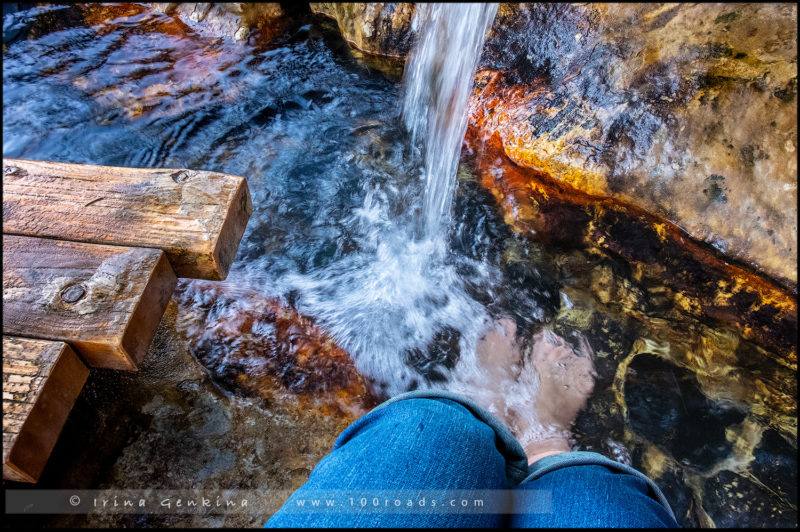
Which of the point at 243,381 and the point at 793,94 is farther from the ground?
the point at 793,94

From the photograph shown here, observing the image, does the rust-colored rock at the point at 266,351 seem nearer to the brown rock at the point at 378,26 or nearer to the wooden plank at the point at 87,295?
the wooden plank at the point at 87,295

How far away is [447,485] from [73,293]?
1.42 m

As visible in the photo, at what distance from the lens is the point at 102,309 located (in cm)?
143

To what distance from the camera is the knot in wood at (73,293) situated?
1.45m

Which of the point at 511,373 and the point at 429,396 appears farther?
the point at 511,373

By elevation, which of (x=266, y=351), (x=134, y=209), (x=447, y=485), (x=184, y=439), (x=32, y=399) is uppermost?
(x=134, y=209)

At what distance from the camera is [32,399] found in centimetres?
128

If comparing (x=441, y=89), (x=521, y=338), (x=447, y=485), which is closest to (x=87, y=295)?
(x=447, y=485)

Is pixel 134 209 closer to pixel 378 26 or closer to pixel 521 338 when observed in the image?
pixel 521 338

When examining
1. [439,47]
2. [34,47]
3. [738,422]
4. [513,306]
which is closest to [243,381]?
[513,306]

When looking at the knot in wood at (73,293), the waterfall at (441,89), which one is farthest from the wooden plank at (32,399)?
the waterfall at (441,89)

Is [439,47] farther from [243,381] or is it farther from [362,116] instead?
[243,381]

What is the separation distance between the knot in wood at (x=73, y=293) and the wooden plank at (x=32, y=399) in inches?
6.1

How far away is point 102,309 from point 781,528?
295 centimetres
